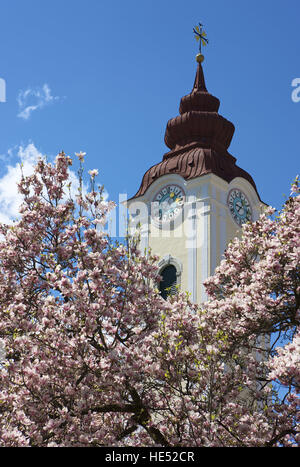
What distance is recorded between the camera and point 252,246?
44.8 feet

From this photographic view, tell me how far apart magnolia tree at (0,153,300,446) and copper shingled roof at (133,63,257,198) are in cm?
1971

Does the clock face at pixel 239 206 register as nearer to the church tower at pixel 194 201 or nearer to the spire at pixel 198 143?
the church tower at pixel 194 201

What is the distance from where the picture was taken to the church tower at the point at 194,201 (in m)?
30.9

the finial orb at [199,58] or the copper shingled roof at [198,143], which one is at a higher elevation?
the finial orb at [199,58]

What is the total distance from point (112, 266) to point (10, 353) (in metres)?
2.11

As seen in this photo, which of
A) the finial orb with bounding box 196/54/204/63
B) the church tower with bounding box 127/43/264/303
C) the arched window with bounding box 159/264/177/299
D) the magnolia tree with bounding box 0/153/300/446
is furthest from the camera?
the finial orb with bounding box 196/54/204/63

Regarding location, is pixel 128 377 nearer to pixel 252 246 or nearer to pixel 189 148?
pixel 252 246

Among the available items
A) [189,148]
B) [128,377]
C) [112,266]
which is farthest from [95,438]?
[189,148]

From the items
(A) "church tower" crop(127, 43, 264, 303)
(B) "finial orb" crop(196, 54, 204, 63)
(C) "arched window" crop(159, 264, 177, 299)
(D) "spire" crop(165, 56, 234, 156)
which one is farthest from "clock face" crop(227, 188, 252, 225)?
(B) "finial orb" crop(196, 54, 204, 63)

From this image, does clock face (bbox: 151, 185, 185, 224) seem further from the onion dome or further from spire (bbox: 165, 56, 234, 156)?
the onion dome

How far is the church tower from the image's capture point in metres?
30.9

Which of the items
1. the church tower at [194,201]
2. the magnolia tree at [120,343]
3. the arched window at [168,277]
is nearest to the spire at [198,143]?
the church tower at [194,201]

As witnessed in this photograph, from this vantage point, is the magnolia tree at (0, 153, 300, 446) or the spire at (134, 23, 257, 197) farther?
the spire at (134, 23, 257, 197)

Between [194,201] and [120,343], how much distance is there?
68.8ft
